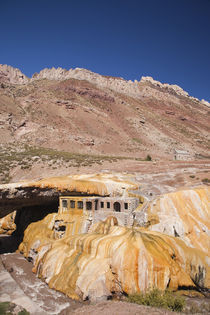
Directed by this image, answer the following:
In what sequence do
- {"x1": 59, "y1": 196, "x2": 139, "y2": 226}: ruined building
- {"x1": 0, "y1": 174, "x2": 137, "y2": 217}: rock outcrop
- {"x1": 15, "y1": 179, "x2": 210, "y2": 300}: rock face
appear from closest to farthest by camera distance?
{"x1": 15, "y1": 179, "x2": 210, "y2": 300}: rock face < {"x1": 59, "y1": 196, "x2": 139, "y2": 226}: ruined building < {"x1": 0, "y1": 174, "x2": 137, "y2": 217}: rock outcrop

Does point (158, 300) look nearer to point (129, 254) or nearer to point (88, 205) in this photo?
point (129, 254)

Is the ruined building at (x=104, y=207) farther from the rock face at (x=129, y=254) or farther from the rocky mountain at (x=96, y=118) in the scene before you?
the rocky mountain at (x=96, y=118)

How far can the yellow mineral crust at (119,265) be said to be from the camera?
14.3 meters

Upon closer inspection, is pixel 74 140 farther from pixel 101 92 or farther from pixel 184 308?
pixel 184 308

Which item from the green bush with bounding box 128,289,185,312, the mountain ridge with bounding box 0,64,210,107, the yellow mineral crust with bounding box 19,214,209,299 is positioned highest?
the mountain ridge with bounding box 0,64,210,107

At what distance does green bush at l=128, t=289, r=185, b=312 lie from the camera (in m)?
12.7

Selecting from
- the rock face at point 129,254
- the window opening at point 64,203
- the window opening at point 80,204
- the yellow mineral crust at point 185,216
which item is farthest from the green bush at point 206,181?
the window opening at point 64,203

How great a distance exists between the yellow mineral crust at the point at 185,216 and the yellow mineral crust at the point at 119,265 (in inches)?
85.4

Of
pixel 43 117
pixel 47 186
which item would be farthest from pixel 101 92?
pixel 47 186

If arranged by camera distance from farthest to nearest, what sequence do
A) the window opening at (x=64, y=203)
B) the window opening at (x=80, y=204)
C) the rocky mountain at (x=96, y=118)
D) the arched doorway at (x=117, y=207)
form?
the rocky mountain at (x=96, y=118) → the window opening at (x=64, y=203) → the arched doorway at (x=117, y=207) → the window opening at (x=80, y=204)

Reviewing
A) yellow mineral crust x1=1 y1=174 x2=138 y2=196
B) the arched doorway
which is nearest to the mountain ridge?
yellow mineral crust x1=1 y1=174 x2=138 y2=196

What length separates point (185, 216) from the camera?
2153 centimetres

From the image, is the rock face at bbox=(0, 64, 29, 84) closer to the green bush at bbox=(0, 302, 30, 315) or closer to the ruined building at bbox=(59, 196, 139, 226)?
the ruined building at bbox=(59, 196, 139, 226)

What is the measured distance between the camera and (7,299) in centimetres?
1447
